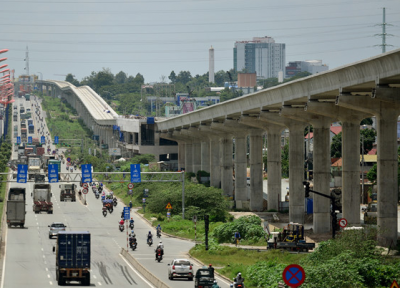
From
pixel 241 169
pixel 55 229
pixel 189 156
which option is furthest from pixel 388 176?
pixel 189 156

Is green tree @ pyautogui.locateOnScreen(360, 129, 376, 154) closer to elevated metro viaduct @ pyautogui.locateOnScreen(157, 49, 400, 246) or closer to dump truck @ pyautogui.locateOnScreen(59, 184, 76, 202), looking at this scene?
elevated metro viaduct @ pyautogui.locateOnScreen(157, 49, 400, 246)

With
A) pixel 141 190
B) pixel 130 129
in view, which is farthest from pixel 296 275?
pixel 130 129

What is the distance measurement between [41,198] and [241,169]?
24.6m

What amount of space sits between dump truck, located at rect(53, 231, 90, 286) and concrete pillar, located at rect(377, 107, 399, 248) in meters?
20.8

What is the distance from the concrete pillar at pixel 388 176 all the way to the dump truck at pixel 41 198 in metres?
49.0

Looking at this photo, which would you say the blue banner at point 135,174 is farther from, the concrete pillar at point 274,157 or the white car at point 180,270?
the white car at point 180,270

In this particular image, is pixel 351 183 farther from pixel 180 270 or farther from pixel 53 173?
pixel 53 173

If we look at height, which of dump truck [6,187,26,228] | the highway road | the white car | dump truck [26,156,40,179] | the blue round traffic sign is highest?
dump truck [26,156,40,179]

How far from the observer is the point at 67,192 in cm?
11406

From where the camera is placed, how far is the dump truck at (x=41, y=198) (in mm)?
96044

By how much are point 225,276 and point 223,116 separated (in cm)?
5349

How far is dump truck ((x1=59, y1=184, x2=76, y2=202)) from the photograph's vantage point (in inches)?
4478

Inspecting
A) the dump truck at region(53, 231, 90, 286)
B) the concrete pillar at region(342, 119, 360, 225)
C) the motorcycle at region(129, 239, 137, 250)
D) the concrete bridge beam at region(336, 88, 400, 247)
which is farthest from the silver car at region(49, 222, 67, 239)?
the concrete bridge beam at region(336, 88, 400, 247)

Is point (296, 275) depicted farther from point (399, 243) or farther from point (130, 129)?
point (130, 129)
